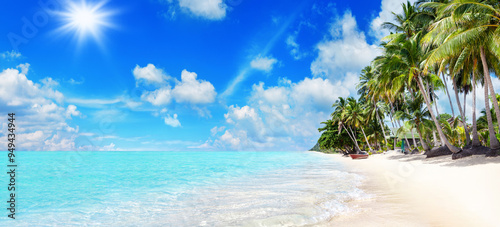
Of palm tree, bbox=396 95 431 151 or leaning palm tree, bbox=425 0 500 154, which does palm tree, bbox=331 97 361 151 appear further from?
leaning palm tree, bbox=425 0 500 154

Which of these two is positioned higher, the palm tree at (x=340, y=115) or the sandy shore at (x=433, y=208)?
the palm tree at (x=340, y=115)

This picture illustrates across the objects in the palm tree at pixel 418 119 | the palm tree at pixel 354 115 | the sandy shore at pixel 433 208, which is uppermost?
the palm tree at pixel 354 115

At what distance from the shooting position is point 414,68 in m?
19.0

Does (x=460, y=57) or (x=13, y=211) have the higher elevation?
(x=460, y=57)

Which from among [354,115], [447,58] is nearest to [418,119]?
[447,58]

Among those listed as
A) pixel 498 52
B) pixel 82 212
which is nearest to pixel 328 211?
pixel 82 212

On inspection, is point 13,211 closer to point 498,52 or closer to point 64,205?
point 64,205

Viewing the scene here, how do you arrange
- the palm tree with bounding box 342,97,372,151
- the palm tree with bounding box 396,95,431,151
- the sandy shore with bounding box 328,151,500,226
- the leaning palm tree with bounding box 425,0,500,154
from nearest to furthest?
the sandy shore with bounding box 328,151,500,226 → the leaning palm tree with bounding box 425,0,500,154 → the palm tree with bounding box 396,95,431,151 → the palm tree with bounding box 342,97,372,151

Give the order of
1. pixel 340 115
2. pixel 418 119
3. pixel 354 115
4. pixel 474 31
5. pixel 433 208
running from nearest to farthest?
pixel 433 208 → pixel 474 31 → pixel 418 119 → pixel 354 115 → pixel 340 115

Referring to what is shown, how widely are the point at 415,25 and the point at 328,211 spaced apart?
27.3 meters

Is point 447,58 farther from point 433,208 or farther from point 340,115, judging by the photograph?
point 340,115

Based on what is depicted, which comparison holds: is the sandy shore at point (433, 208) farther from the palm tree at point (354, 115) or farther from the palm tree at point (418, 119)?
the palm tree at point (354, 115)

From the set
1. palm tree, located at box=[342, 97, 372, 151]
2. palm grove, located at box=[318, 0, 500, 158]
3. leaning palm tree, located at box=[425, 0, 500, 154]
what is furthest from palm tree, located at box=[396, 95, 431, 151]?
palm tree, located at box=[342, 97, 372, 151]

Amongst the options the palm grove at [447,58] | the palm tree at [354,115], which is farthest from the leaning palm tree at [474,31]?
the palm tree at [354,115]
